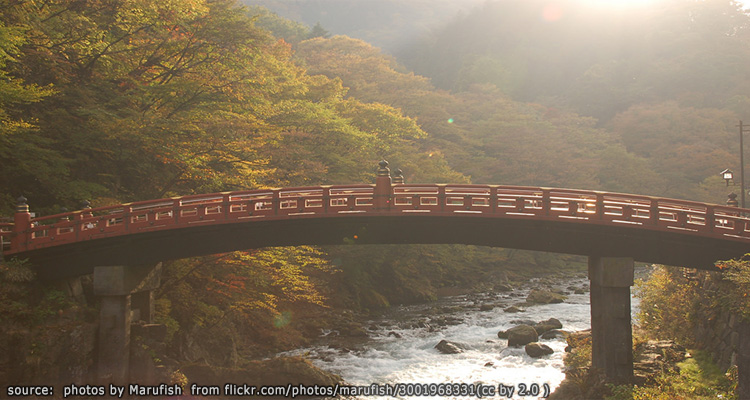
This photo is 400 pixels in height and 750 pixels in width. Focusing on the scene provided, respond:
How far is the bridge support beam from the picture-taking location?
1767 centimetres

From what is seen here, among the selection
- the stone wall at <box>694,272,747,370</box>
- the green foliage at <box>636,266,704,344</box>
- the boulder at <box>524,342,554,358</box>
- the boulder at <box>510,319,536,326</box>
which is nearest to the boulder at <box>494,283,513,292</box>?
the boulder at <box>510,319,536,326</box>

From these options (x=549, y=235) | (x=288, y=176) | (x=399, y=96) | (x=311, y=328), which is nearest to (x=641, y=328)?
(x=549, y=235)

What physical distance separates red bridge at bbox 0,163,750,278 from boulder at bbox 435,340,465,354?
738 centimetres

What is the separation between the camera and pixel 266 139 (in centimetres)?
2764

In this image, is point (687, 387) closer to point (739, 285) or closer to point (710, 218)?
point (739, 285)

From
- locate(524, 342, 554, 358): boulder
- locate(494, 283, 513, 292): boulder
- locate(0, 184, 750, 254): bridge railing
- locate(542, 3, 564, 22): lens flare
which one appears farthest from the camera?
locate(542, 3, 564, 22): lens flare

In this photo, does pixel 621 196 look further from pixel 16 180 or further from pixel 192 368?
pixel 16 180

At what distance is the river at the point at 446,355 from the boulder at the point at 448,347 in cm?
29

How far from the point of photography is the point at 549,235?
1866 cm

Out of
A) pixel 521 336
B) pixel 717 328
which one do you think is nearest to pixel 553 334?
pixel 521 336

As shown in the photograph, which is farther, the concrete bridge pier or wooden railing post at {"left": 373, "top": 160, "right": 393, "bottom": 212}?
wooden railing post at {"left": 373, "top": 160, "right": 393, "bottom": 212}

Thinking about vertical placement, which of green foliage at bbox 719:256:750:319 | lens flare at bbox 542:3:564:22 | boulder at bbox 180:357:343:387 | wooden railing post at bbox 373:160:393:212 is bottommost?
boulder at bbox 180:357:343:387

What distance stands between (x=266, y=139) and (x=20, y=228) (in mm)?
12480

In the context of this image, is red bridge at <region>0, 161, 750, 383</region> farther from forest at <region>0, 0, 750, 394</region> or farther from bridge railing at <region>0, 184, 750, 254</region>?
forest at <region>0, 0, 750, 394</region>
